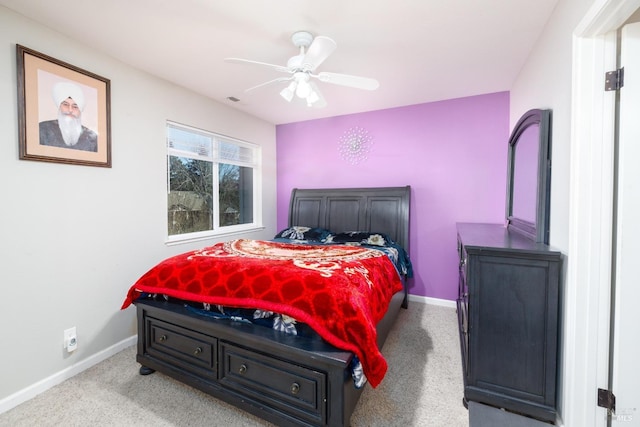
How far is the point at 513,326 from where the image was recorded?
157 cm

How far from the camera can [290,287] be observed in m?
1.59

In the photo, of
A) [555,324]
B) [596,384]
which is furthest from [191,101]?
[596,384]

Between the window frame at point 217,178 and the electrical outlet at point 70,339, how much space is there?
39.7 inches

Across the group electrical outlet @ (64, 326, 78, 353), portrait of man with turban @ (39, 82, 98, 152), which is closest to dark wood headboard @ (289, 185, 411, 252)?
portrait of man with turban @ (39, 82, 98, 152)

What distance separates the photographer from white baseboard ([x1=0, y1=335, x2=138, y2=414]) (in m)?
1.74

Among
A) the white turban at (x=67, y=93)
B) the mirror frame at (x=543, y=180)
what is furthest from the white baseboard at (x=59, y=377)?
the mirror frame at (x=543, y=180)

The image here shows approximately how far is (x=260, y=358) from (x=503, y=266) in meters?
1.53

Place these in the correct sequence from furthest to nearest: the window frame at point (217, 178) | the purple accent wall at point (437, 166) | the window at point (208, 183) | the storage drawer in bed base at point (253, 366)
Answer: the purple accent wall at point (437, 166)
the window at point (208, 183)
the window frame at point (217, 178)
the storage drawer in bed base at point (253, 366)

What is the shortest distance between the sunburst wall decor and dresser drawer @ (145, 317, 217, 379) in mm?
2917

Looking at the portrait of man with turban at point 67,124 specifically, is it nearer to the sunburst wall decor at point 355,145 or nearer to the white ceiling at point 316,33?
the white ceiling at point 316,33

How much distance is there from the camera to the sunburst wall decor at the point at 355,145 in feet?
12.3

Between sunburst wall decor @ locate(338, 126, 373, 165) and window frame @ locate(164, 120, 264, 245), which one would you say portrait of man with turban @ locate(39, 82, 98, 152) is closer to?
window frame @ locate(164, 120, 264, 245)

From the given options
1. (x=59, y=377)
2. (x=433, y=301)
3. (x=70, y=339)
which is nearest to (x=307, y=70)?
(x=70, y=339)

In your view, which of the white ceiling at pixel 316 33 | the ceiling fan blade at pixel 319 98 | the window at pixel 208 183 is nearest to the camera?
the white ceiling at pixel 316 33
